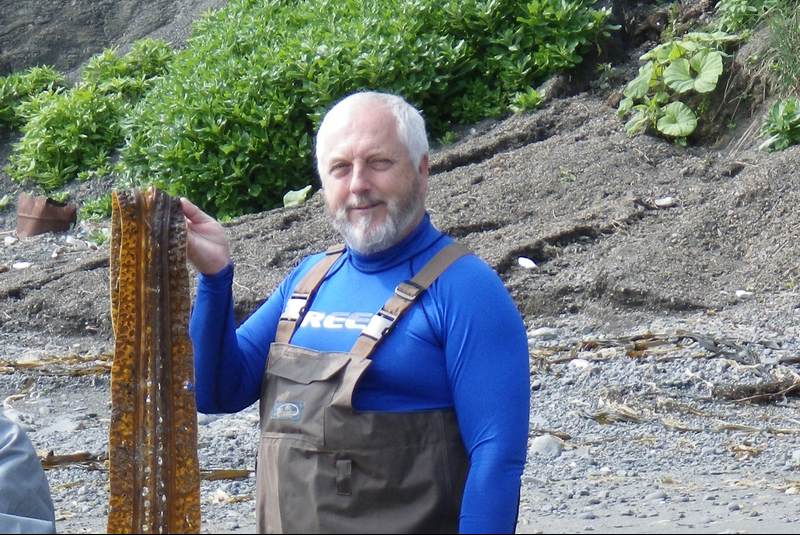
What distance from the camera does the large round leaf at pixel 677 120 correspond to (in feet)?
26.7

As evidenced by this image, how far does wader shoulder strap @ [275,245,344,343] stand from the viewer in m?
2.70

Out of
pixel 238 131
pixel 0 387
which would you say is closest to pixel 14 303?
pixel 0 387

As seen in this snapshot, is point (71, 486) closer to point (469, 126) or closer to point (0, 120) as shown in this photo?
point (469, 126)

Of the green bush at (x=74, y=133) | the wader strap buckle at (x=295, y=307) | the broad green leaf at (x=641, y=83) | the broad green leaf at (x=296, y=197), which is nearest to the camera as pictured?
Answer: the wader strap buckle at (x=295, y=307)

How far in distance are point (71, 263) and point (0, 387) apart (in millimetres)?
2390

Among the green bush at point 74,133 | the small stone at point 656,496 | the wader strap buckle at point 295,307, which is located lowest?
the small stone at point 656,496

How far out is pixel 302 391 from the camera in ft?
8.24

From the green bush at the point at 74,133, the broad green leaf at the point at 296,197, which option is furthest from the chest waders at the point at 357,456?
Result: the green bush at the point at 74,133

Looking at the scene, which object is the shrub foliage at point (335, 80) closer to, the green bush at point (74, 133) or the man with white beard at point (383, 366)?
the green bush at point (74, 133)

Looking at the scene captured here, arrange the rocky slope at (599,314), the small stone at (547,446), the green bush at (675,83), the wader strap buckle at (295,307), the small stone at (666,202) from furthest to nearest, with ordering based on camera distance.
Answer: the green bush at (675,83) → the small stone at (666,202) → the small stone at (547,446) → the rocky slope at (599,314) → the wader strap buckle at (295,307)

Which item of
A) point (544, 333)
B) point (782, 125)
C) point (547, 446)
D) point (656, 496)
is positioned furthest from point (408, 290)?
point (782, 125)

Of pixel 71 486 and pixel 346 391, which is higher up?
pixel 346 391

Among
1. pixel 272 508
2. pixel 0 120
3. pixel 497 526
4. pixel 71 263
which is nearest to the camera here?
pixel 497 526

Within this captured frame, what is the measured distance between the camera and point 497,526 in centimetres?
235
